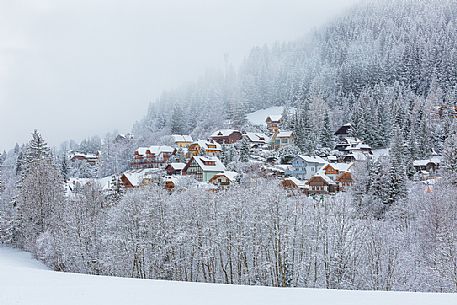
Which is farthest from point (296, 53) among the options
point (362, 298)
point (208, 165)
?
point (362, 298)

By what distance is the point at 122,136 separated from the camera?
132000 mm

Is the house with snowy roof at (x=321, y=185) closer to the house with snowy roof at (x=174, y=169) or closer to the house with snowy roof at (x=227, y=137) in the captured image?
the house with snowy roof at (x=174, y=169)

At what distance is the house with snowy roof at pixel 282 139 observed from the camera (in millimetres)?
95750

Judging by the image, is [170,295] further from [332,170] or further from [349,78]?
[349,78]

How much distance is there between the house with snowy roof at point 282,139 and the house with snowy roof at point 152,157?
73.2ft

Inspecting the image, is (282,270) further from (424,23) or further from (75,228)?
(424,23)

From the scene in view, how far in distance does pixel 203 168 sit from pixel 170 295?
5711 cm

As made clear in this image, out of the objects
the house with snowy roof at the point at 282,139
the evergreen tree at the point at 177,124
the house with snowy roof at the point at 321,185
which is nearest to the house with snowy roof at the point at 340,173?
the house with snowy roof at the point at 321,185

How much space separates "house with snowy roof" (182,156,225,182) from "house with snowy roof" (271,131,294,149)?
22732 millimetres

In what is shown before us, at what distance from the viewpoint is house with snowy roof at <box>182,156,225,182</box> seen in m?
75.3

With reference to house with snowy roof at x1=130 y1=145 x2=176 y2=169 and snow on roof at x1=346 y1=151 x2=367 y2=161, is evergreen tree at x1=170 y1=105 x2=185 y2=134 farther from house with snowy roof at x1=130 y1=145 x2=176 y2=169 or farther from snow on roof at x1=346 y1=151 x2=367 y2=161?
snow on roof at x1=346 y1=151 x2=367 y2=161

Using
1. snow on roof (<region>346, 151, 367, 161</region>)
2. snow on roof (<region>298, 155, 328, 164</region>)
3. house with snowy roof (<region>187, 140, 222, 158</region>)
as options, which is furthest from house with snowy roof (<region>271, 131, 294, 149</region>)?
snow on roof (<region>298, 155, 328, 164</region>)

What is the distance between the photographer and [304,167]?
3061 inches

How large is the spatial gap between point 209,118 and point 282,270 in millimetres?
104434
